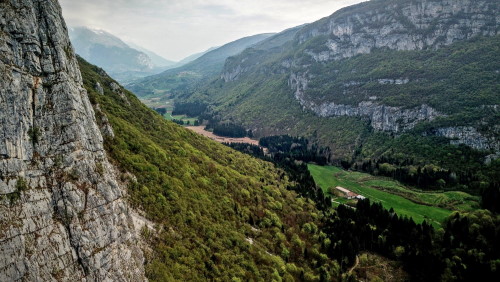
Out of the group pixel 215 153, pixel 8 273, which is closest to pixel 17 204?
pixel 8 273

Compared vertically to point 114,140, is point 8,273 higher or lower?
lower

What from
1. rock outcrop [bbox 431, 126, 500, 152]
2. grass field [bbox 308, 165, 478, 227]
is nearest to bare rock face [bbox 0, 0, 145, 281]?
grass field [bbox 308, 165, 478, 227]

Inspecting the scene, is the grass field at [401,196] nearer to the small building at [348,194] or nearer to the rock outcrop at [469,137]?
the small building at [348,194]

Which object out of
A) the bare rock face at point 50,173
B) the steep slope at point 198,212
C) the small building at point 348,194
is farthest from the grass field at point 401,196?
the bare rock face at point 50,173

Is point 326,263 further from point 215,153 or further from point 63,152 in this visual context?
point 63,152

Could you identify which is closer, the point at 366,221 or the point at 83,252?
the point at 83,252

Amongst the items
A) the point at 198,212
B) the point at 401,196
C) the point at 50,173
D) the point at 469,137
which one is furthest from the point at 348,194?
the point at 50,173
